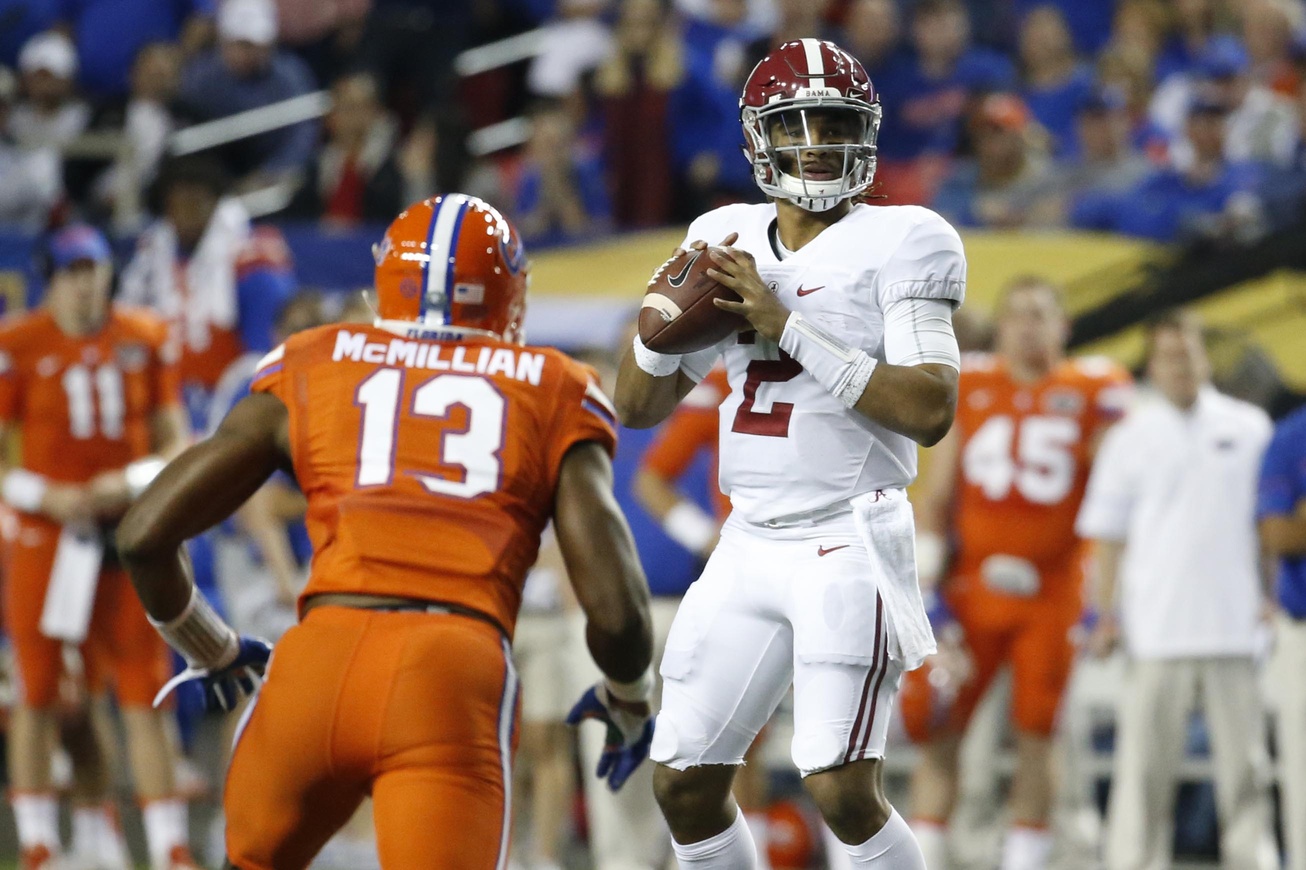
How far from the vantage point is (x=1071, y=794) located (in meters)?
7.24

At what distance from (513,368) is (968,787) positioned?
3.81 meters

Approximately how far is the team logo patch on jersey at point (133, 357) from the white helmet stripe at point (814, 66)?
3864 mm

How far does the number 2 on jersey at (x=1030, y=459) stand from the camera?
6.72 metres

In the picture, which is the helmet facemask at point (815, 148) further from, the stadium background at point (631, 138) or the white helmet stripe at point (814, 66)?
the stadium background at point (631, 138)

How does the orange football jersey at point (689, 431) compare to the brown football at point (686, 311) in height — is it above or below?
A: below

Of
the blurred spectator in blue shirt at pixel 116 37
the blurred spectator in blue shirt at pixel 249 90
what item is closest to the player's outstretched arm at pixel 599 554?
the blurred spectator in blue shirt at pixel 249 90

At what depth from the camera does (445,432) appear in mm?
3643

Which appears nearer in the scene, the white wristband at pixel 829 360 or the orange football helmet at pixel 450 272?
the white wristband at pixel 829 360

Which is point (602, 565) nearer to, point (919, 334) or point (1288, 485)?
point (919, 334)

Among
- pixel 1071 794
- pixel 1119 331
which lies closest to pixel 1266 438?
pixel 1071 794

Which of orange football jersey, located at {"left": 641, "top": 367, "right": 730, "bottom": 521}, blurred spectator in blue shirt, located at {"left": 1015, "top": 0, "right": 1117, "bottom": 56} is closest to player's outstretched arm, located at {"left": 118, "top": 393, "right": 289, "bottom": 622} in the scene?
orange football jersey, located at {"left": 641, "top": 367, "right": 730, "bottom": 521}

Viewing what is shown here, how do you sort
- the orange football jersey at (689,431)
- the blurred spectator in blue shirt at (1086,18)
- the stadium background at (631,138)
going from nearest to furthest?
the orange football jersey at (689,431) < the stadium background at (631,138) < the blurred spectator in blue shirt at (1086,18)

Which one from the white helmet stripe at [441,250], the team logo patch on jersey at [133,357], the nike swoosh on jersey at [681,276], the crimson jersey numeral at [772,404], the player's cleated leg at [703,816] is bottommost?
the player's cleated leg at [703,816]

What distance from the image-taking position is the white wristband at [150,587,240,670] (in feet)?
12.9
